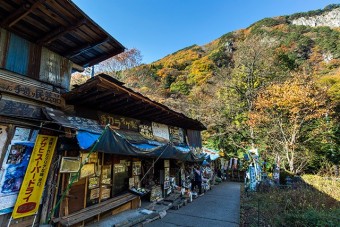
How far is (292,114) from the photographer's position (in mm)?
19312

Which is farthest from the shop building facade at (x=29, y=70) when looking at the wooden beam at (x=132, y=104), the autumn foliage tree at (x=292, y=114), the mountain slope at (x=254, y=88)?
the mountain slope at (x=254, y=88)

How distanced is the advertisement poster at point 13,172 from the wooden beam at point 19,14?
3064mm

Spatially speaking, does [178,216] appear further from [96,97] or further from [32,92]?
[32,92]

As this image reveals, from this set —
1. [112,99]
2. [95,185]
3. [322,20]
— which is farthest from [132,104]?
[322,20]

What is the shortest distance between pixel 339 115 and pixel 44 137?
2691cm

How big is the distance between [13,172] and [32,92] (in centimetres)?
209

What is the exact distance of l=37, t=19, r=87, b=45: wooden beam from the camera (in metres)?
6.01

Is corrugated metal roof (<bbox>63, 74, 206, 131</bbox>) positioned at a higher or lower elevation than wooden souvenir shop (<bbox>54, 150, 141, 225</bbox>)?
higher

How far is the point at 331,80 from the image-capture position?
26.9 m

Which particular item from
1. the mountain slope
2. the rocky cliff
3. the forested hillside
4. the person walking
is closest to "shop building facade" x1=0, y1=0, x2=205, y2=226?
the person walking

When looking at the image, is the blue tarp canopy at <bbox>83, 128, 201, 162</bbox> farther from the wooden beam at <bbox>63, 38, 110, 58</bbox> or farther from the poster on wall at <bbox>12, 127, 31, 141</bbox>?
the wooden beam at <bbox>63, 38, 110, 58</bbox>

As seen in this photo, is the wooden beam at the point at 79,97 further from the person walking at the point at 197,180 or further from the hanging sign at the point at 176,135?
the person walking at the point at 197,180

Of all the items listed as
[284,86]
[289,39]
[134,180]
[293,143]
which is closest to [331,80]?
[284,86]

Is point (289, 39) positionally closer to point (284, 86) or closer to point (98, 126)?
point (284, 86)
